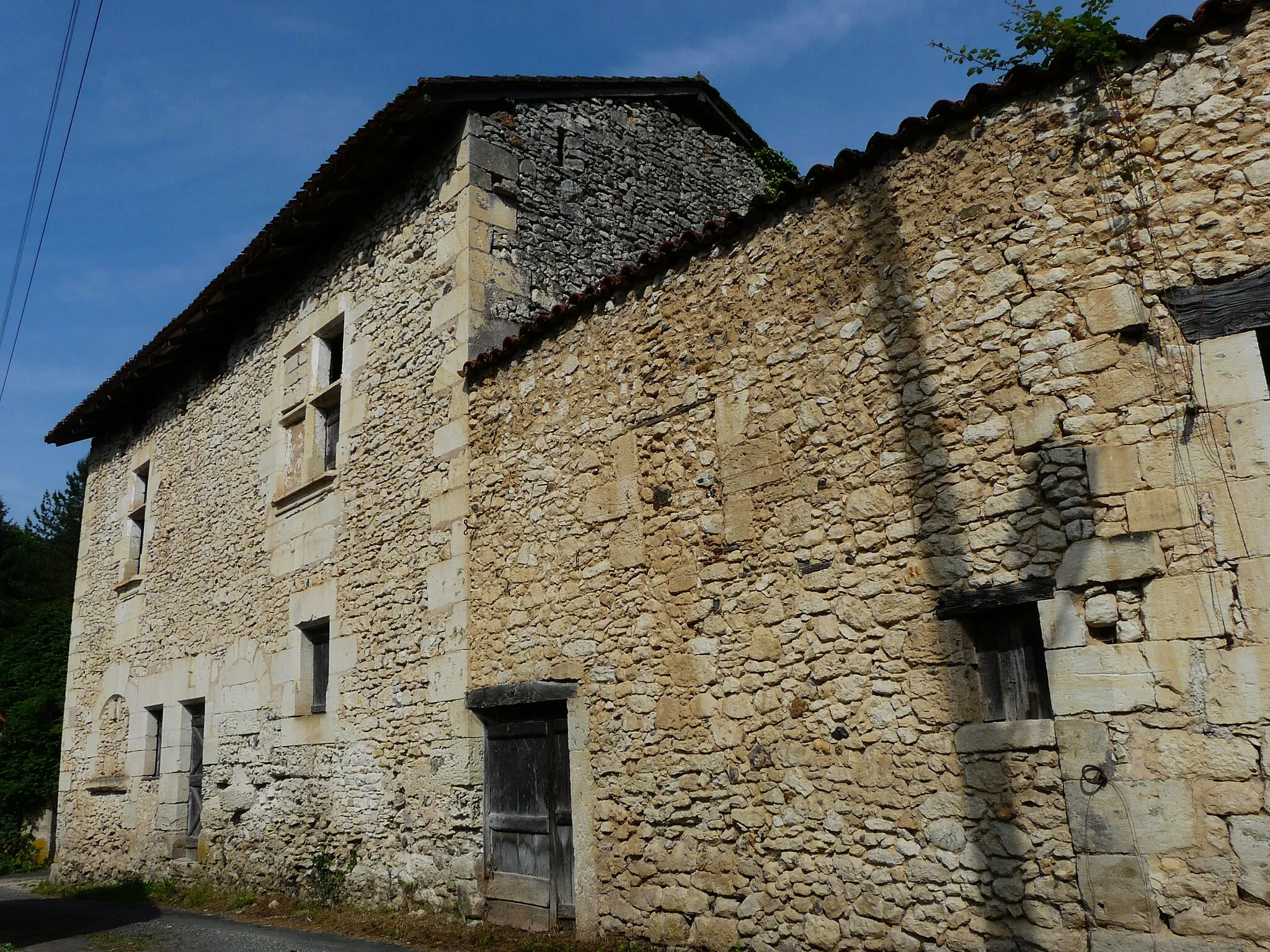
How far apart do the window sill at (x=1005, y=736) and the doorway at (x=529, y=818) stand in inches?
108

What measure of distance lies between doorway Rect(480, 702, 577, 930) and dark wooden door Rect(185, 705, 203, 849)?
5350 mm

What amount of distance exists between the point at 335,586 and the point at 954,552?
595 centimetres

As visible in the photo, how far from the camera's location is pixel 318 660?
906 cm

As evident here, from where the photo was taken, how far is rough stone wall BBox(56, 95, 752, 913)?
7.34 meters

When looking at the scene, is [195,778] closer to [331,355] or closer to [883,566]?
[331,355]

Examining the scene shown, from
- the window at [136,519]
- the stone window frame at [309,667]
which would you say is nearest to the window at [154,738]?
the window at [136,519]

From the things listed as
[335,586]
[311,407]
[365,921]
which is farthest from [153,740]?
[365,921]

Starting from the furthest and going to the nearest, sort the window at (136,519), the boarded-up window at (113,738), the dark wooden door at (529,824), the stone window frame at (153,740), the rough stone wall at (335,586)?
the window at (136,519), the boarded-up window at (113,738), the stone window frame at (153,740), the rough stone wall at (335,586), the dark wooden door at (529,824)

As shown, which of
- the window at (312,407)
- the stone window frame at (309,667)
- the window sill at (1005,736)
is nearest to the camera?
the window sill at (1005,736)

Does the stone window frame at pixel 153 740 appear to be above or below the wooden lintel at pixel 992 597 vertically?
below

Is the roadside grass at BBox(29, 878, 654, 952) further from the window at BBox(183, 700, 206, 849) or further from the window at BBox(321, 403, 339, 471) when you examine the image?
the window at BBox(321, 403, 339, 471)

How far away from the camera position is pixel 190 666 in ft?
36.2

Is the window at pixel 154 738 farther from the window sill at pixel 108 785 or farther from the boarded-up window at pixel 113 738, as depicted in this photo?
the boarded-up window at pixel 113 738

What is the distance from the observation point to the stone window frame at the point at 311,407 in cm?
936
